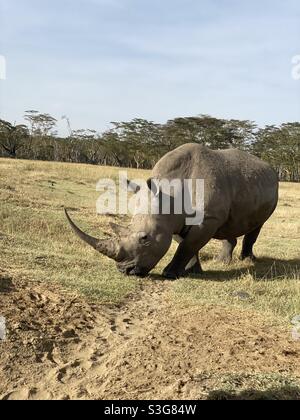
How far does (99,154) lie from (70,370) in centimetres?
6438

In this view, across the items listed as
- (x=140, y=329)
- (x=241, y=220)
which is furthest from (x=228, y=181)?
(x=140, y=329)

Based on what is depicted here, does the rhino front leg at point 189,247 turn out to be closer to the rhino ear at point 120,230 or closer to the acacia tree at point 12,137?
the rhino ear at point 120,230

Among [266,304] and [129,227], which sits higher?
[129,227]

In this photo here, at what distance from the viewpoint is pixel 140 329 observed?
5777 millimetres

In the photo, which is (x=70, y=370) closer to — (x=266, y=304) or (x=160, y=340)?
(x=160, y=340)

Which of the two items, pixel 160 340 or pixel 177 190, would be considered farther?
pixel 177 190

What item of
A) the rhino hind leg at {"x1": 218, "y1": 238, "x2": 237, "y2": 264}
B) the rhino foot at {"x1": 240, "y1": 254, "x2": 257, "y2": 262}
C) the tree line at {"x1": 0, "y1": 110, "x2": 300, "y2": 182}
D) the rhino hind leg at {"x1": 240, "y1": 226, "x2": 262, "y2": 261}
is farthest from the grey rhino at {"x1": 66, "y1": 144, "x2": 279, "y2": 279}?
the tree line at {"x1": 0, "y1": 110, "x2": 300, "y2": 182}

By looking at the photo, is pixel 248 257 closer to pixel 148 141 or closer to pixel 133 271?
pixel 133 271

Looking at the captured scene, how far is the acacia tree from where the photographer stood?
59.5 m

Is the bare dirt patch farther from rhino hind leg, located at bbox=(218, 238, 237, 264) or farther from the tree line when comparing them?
the tree line

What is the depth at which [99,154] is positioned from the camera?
224 feet

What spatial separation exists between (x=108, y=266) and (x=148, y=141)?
5102 centimetres

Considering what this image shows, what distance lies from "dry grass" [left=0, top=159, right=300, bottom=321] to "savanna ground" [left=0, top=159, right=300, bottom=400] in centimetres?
3
